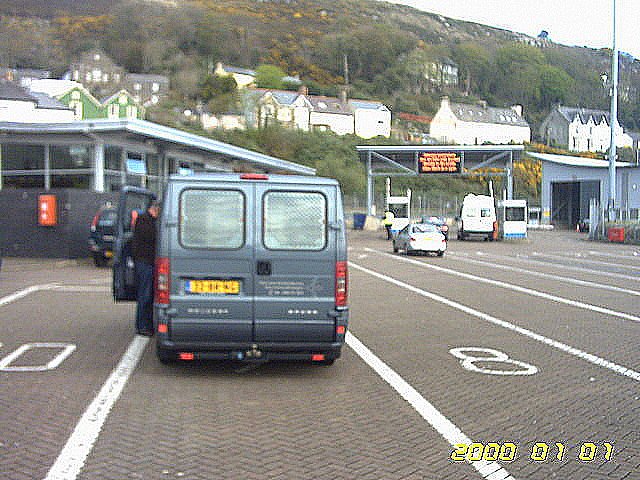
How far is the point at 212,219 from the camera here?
7.98 meters

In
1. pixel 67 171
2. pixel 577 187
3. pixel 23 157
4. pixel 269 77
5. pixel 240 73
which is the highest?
pixel 240 73

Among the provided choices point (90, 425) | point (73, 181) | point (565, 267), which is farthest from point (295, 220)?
point (73, 181)

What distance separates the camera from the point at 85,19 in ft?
404

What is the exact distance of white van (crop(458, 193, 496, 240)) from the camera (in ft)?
148

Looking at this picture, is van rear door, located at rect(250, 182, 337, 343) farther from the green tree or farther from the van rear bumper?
the green tree

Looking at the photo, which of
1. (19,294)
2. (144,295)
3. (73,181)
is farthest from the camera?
(73,181)

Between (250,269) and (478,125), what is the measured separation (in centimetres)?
12019

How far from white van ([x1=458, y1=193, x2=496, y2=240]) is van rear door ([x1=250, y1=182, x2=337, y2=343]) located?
38.0 meters

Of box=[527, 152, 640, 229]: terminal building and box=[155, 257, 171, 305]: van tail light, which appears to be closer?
box=[155, 257, 171, 305]: van tail light

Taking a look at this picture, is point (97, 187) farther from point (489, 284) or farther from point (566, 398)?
point (566, 398)

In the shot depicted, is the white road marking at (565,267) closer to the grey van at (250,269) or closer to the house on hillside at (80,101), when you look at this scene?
the grey van at (250,269)

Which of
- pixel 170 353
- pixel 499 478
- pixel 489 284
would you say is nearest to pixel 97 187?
pixel 489 284

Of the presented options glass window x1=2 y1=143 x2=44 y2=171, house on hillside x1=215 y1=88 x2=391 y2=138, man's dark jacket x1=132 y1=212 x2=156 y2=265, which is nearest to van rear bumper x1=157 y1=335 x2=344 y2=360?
man's dark jacket x1=132 y1=212 x2=156 y2=265

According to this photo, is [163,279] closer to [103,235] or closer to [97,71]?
[103,235]
